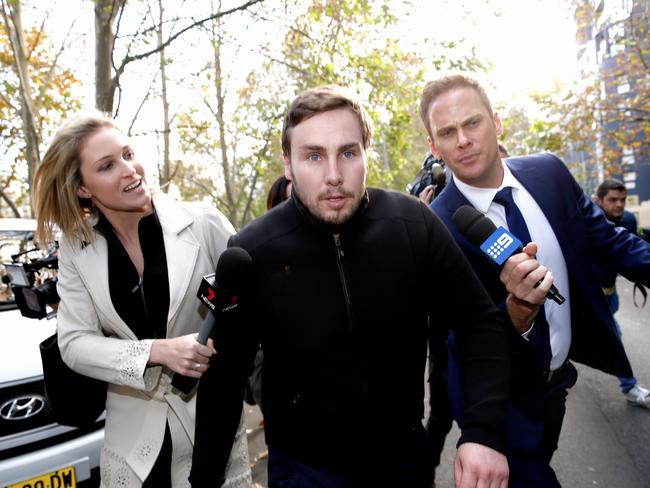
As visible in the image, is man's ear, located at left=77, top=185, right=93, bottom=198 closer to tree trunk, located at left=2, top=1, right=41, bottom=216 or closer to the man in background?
the man in background

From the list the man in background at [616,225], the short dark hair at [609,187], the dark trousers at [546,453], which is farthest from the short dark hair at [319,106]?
the short dark hair at [609,187]

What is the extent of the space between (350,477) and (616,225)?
463 centimetres

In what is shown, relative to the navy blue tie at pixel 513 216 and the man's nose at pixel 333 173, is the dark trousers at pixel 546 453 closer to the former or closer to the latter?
the navy blue tie at pixel 513 216

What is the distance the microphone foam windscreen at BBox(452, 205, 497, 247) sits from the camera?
6.88 feet

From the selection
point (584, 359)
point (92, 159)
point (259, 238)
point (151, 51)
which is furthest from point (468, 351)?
point (151, 51)

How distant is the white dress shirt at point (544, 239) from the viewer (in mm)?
2562

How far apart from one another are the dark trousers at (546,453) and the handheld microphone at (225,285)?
146cm

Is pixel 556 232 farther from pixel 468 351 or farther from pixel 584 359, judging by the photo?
pixel 468 351

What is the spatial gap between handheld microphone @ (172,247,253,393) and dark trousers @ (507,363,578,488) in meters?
1.46

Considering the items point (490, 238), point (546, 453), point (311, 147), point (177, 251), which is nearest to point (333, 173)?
point (311, 147)

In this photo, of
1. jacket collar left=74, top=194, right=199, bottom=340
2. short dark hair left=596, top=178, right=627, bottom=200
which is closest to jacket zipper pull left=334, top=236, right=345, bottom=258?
jacket collar left=74, top=194, right=199, bottom=340

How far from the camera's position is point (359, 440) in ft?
6.52

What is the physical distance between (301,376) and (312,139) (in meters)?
0.90

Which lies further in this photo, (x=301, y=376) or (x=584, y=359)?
(x=584, y=359)
